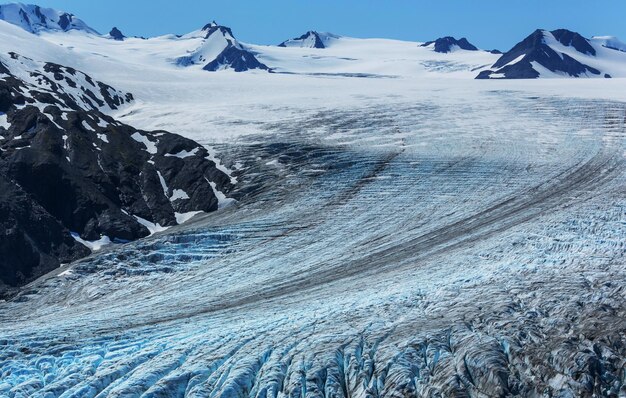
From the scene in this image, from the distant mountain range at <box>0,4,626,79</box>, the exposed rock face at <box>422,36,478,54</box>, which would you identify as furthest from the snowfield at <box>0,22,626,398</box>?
the exposed rock face at <box>422,36,478,54</box>

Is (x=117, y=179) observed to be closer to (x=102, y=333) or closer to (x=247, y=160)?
(x=247, y=160)

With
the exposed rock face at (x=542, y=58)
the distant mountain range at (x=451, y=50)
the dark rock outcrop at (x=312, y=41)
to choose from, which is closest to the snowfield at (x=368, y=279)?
the exposed rock face at (x=542, y=58)

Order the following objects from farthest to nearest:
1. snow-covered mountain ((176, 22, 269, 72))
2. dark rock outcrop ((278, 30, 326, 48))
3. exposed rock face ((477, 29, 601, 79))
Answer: dark rock outcrop ((278, 30, 326, 48))
snow-covered mountain ((176, 22, 269, 72))
exposed rock face ((477, 29, 601, 79))

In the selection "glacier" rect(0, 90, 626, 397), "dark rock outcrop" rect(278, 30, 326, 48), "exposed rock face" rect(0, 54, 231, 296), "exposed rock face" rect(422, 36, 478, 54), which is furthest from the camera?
"dark rock outcrop" rect(278, 30, 326, 48)

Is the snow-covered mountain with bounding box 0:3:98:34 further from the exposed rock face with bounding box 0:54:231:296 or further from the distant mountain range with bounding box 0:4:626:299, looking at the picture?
the exposed rock face with bounding box 0:54:231:296

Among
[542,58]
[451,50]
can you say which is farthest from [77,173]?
[451,50]

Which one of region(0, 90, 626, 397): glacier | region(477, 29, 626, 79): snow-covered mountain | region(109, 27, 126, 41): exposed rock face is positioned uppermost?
region(109, 27, 126, 41): exposed rock face

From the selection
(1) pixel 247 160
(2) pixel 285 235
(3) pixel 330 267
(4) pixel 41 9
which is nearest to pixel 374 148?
(1) pixel 247 160
